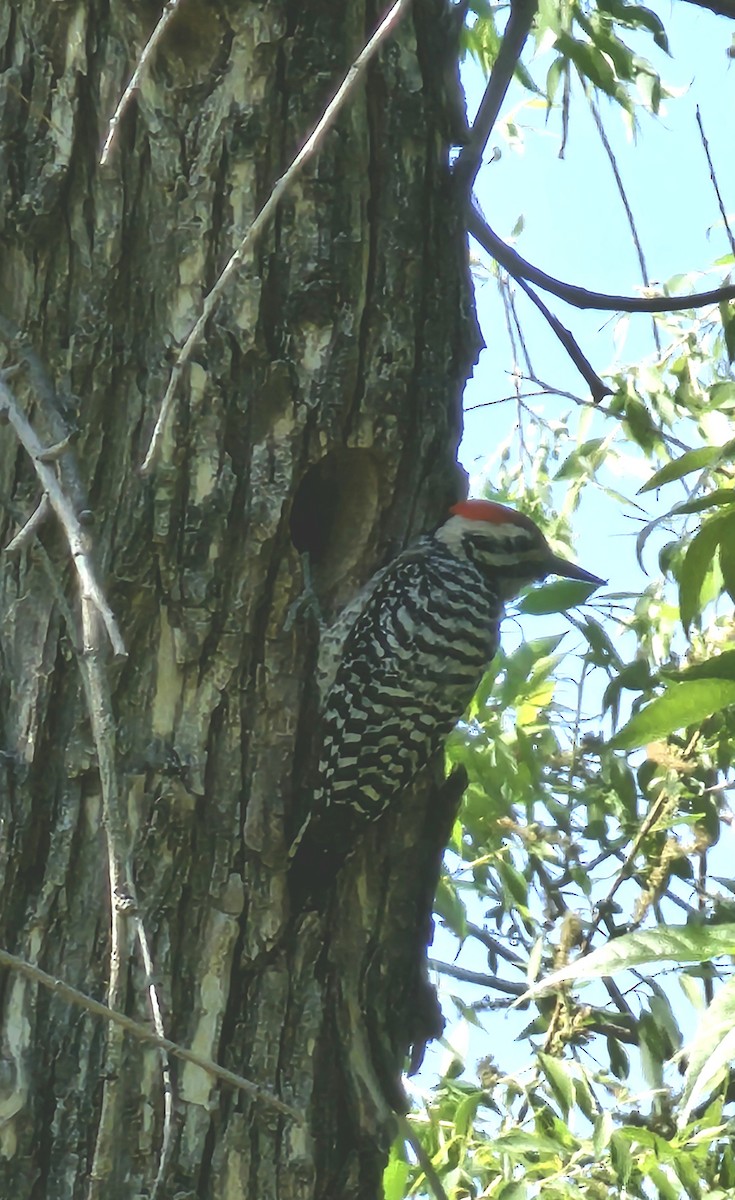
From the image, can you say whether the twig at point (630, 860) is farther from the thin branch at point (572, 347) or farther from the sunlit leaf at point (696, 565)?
the sunlit leaf at point (696, 565)

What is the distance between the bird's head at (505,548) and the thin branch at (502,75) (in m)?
0.69

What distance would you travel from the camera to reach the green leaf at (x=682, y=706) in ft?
4.23

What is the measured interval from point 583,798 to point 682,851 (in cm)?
48

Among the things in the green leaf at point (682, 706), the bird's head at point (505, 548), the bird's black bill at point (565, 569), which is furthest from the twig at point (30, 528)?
the bird's black bill at point (565, 569)

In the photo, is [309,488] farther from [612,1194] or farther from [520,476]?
[520,476]

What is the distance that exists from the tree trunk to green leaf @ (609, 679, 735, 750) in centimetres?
63

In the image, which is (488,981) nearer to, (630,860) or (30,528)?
(630,860)

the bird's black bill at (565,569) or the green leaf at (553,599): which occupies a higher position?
the bird's black bill at (565,569)

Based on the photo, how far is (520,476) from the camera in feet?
12.8

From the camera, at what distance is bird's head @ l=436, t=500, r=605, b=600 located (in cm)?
268

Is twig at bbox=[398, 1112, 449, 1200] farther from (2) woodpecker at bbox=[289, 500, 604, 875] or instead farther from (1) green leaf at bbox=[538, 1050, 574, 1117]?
(1) green leaf at bbox=[538, 1050, 574, 1117]

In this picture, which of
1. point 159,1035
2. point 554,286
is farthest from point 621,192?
point 159,1035

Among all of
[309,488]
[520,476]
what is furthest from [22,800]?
[520,476]

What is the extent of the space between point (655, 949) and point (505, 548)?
5.81 feet
